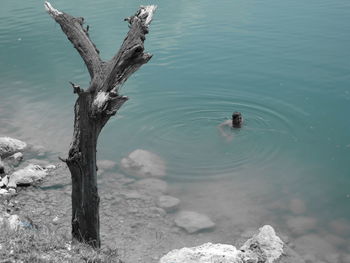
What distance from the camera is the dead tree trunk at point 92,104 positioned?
7059 mm

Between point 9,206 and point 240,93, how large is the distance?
8.36 metres

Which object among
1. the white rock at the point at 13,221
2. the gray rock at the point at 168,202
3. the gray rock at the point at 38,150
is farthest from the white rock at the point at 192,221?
A: the gray rock at the point at 38,150

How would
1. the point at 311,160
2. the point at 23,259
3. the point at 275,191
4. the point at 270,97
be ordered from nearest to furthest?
the point at 23,259
the point at 275,191
the point at 311,160
the point at 270,97

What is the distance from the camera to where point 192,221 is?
33.3ft

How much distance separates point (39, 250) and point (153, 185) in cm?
493

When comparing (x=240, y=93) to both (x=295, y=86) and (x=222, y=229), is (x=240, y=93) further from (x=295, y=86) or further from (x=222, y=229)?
(x=222, y=229)

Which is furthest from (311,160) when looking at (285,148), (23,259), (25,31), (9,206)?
(25,31)

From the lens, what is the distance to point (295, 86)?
640 inches

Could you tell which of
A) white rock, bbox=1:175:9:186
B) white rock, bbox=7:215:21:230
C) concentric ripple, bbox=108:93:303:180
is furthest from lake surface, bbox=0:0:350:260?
white rock, bbox=7:215:21:230

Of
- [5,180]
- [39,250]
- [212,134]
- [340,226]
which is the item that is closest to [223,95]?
[212,134]

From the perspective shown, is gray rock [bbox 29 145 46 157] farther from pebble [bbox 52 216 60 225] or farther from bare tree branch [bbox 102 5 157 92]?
bare tree branch [bbox 102 5 157 92]

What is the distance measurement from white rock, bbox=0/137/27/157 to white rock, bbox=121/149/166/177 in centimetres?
271

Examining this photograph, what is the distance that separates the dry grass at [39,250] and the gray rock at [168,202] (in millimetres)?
3245

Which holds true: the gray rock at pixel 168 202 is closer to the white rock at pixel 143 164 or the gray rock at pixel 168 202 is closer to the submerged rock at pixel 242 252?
the white rock at pixel 143 164
